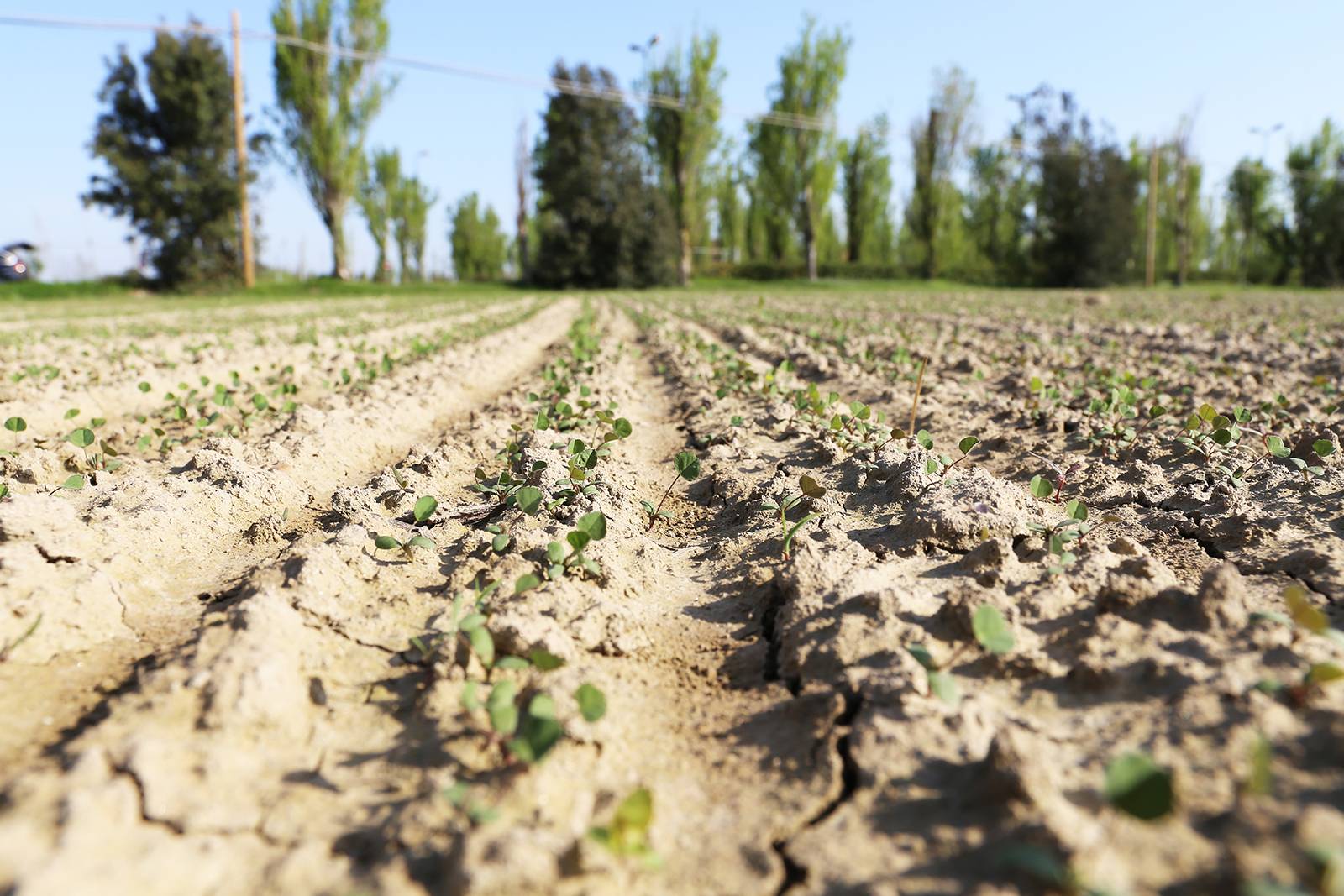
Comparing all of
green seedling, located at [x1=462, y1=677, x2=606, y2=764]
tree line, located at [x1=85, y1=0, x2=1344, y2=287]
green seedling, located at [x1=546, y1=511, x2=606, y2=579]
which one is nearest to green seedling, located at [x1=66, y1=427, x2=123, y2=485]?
green seedling, located at [x1=546, y1=511, x2=606, y2=579]

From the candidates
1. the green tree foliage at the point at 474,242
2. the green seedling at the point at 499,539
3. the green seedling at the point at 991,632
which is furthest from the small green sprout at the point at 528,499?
the green tree foliage at the point at 474,242

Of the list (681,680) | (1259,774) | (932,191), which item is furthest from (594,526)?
(932,191)

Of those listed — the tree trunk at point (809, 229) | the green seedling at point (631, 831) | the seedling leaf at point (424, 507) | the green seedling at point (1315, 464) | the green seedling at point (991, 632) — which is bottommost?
the green seedling at point (631, 831)

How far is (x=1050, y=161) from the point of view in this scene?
3353 centimetres

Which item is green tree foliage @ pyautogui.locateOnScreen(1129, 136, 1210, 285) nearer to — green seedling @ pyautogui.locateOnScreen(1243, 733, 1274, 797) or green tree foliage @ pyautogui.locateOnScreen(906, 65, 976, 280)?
green tree foliage @ pyautogui.locateOnScreen(906, 65, 976, 280)

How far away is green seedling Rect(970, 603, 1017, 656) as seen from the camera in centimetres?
179

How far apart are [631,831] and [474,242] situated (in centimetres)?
5610

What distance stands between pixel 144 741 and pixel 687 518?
213 centimetres

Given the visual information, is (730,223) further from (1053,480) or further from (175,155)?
(1053,480)

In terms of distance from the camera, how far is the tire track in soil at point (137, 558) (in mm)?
1891

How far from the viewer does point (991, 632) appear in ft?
5.98

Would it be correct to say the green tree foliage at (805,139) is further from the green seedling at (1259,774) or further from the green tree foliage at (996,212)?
the green seedling at (1259,774)

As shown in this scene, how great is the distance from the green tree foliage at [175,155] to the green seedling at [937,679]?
28159 millimetres

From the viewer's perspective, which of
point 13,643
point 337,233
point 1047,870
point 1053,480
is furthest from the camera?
point 337,233
